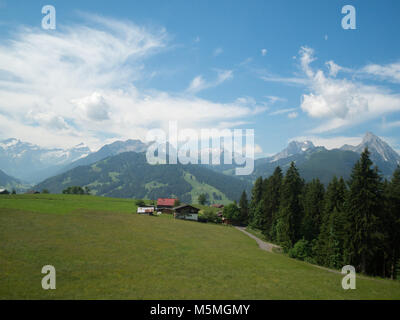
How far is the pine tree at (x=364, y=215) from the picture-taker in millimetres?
32625

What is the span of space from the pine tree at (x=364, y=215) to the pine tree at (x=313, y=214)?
1320cm

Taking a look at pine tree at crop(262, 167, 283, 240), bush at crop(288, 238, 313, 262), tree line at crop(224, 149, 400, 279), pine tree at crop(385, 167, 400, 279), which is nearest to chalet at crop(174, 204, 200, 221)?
pine tree at crop(262, 167, 283, 240)

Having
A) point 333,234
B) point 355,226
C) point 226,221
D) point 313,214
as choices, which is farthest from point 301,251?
point 226,221

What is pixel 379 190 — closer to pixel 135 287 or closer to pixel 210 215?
pixel 135 287

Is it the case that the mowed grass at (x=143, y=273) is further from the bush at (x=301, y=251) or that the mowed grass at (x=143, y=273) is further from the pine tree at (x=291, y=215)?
the pine tree at (x=291, y=215)

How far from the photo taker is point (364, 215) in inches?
1303

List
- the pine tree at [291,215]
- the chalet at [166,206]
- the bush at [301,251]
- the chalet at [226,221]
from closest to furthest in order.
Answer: the bush at [301,251] → the pine tree at [291,215] → the chalet at [226,221] → the chalet at [166,206]

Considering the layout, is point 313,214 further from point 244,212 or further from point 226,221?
point 244,212

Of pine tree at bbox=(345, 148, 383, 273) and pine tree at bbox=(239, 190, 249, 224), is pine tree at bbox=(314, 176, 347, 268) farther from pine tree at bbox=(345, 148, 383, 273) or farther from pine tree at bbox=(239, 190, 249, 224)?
pine tree at bbox=(239, 190, 249, 224)

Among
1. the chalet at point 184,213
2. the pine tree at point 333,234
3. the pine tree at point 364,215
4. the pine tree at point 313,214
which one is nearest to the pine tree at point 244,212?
the chalet at point 184,213

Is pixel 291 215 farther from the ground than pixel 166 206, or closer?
farther from the ground

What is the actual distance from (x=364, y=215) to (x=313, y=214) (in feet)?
61.8
